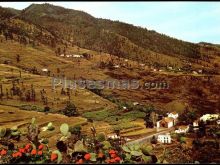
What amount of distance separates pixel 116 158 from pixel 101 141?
85.0 inches

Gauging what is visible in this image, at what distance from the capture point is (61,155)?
893 centimetres

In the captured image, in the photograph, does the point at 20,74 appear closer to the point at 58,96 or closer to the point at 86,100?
the point at 58,96

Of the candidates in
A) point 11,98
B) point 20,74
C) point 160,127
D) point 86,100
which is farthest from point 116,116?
point 20,74

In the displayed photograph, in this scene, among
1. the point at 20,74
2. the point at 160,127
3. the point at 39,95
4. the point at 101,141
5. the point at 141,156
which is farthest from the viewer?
the point at 20,74

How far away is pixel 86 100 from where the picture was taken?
177875 mm

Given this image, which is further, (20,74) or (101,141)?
(20,74)

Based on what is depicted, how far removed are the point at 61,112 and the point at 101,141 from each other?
478 feet

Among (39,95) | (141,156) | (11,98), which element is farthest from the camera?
(39,95)

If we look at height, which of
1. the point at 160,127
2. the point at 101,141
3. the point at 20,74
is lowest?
the point at 160,127

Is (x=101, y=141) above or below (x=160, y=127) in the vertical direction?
above

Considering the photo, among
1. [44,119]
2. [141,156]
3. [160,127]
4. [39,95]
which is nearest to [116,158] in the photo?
[141,156]

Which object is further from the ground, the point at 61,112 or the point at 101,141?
the point at 101,141

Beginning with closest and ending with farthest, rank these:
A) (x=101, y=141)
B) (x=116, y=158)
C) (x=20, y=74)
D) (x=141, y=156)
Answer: (x=116, y=158), (x=141, y=156), (x=101, y=141), (x=20, y=74)

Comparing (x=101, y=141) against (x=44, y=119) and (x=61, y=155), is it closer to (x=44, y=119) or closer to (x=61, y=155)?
(x=61, y=155)
